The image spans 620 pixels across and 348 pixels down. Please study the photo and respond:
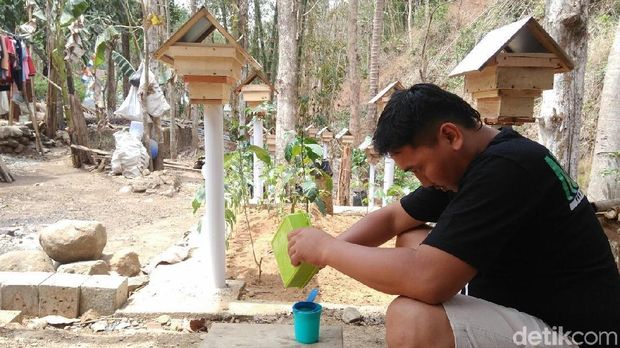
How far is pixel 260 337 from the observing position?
1.96m

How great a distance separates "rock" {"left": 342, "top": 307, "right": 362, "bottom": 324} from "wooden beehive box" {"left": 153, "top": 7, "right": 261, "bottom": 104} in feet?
4.77

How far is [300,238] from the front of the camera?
1.66m

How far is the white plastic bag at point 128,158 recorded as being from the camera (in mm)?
9070

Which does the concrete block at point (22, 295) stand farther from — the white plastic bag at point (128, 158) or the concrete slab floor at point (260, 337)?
the white plastic bag at point (128, 158)

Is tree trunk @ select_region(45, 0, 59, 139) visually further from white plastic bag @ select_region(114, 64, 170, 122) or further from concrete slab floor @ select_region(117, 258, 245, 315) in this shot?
concrete slab floor @ select_region(117, 258, 245, 315)

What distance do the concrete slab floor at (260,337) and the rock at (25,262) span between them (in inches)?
73.3

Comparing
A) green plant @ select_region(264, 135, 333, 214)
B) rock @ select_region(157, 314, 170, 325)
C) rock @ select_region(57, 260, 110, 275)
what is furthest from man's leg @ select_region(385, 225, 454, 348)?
rock @ select_region(57, 260, 110, 275)

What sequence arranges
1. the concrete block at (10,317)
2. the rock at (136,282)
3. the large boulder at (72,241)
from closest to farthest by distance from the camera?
the concrete block at (10,317) < the rock at (136,282) < the large boulder at (72,241)

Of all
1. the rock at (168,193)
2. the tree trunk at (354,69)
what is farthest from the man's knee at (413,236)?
the tree trunk at (354,69)

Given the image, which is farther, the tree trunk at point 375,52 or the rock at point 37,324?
the tree trunk at point 375,52

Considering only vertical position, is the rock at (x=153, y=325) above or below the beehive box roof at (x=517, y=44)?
below

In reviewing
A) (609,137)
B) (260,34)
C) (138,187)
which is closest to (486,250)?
(609,137)

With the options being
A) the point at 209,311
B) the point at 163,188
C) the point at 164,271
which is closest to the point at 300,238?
the point at 209,311

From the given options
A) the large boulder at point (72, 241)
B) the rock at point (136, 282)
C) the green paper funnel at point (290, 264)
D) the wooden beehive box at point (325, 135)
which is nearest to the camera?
the green paper funnel at point (290, 264)
